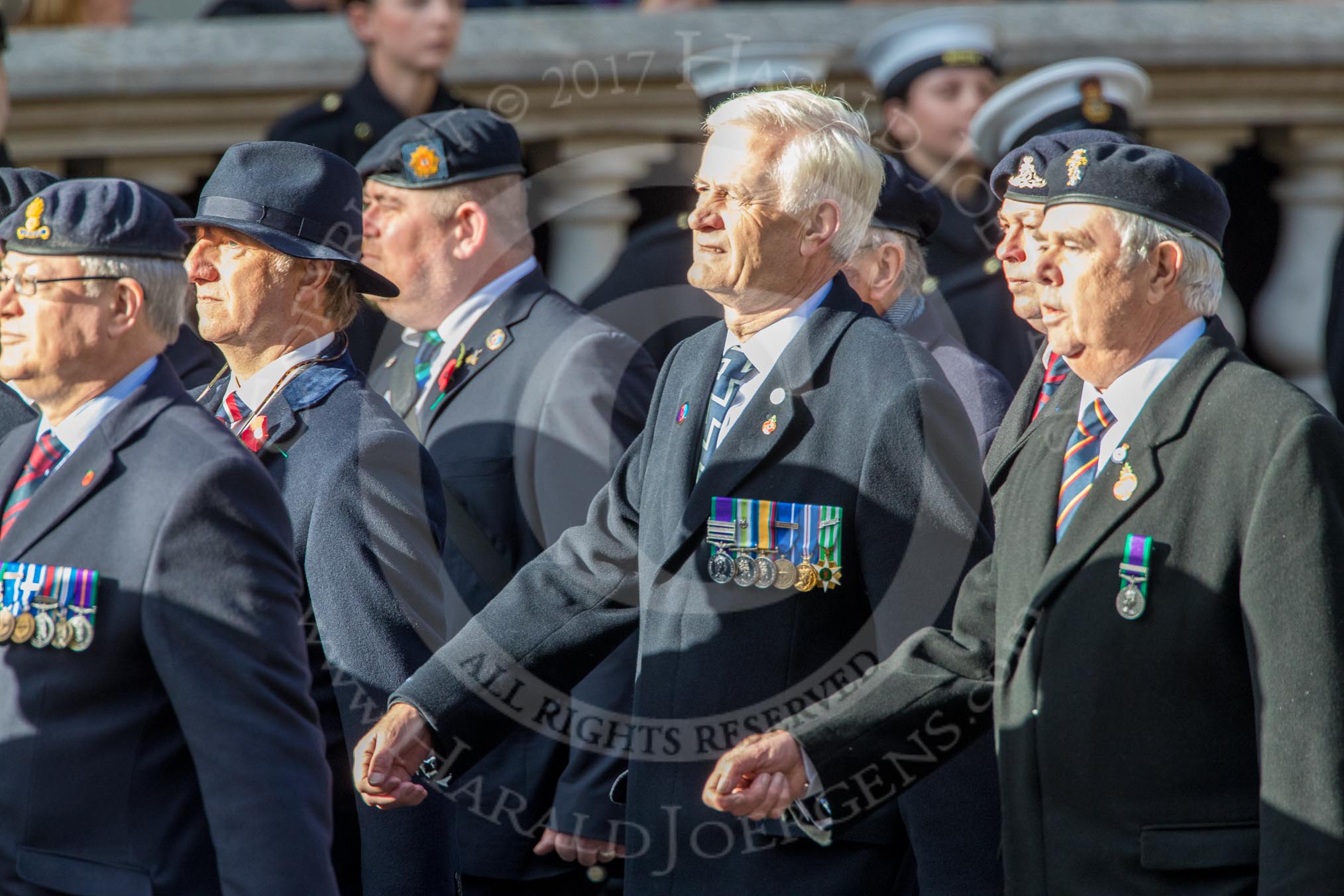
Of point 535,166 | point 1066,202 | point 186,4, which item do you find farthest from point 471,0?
point 1066,202

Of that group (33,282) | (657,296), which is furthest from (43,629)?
(657,296)

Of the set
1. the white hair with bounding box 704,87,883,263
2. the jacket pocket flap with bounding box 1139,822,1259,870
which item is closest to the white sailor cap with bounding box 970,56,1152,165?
the white hair with bounding box 704,87,883,263

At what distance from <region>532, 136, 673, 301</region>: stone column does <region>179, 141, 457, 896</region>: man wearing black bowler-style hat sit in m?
2.36

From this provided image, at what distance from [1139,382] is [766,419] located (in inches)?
24.9

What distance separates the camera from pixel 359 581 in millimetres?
3596

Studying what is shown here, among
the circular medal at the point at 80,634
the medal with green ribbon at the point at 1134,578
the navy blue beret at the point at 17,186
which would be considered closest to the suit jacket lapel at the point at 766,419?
the medal with green ribbon at the point at 1134,578

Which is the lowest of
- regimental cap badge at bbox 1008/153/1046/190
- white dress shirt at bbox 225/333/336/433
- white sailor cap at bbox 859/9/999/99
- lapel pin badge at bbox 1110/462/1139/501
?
white dress shirt at bbox 225/333/336/433

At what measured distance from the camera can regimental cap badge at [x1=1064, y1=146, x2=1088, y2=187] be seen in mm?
3234

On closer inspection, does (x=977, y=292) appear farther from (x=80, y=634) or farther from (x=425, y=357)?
(x=80, y=634)

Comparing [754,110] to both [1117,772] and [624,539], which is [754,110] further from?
[1117,772]

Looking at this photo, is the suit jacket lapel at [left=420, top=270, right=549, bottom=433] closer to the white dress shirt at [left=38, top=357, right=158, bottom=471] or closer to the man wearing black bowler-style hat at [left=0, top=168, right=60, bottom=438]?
the man wearing black bowler-style hat at [left=0, top=168, right=60, bottom=438]

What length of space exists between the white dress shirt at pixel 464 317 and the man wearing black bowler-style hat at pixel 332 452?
67 cm

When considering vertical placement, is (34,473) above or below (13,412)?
above

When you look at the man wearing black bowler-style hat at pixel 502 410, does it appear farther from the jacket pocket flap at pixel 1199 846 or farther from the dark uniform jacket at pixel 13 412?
the jacket pocket flap at pixel 1199 846
